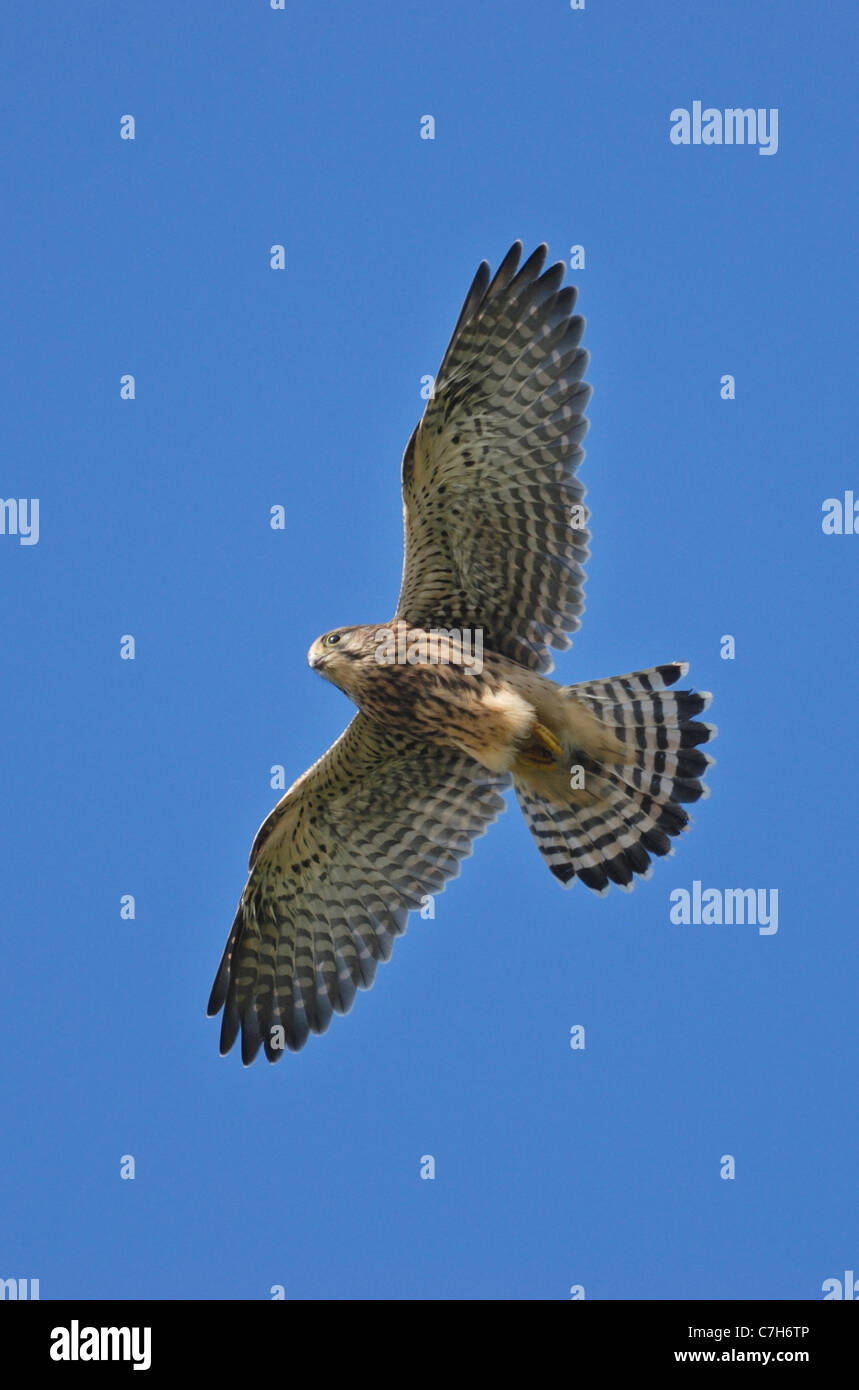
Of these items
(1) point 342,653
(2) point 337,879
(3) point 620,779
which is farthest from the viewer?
(2) point 337,879

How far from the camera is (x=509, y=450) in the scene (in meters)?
→ 9.82

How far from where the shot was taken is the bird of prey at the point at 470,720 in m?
9.77

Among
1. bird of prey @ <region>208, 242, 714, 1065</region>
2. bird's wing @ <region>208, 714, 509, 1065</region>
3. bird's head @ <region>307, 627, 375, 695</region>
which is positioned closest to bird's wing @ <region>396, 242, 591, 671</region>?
bird of prey @ <region>208, 242, 714, 1065</region>

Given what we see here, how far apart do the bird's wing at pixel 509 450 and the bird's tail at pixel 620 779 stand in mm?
571

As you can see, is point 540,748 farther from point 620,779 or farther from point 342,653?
point 342,653

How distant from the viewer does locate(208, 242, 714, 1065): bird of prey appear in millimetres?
9766

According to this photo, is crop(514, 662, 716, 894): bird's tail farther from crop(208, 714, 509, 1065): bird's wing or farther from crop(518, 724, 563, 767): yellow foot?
crop(208, 714, 509, 1065): bird's wing

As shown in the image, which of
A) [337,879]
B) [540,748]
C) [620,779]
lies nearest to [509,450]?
[540,748]

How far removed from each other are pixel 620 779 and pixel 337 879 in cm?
199

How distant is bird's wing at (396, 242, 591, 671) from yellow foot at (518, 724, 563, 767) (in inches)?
24.5

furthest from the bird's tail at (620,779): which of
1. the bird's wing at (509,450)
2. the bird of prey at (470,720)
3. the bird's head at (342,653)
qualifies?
the bird's head at (342,653)

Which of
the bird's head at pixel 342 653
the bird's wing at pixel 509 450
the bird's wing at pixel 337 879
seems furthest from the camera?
the bird's wing at pixel 337 879

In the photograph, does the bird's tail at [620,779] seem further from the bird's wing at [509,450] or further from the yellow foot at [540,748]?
the bird's wing at [509,450]
